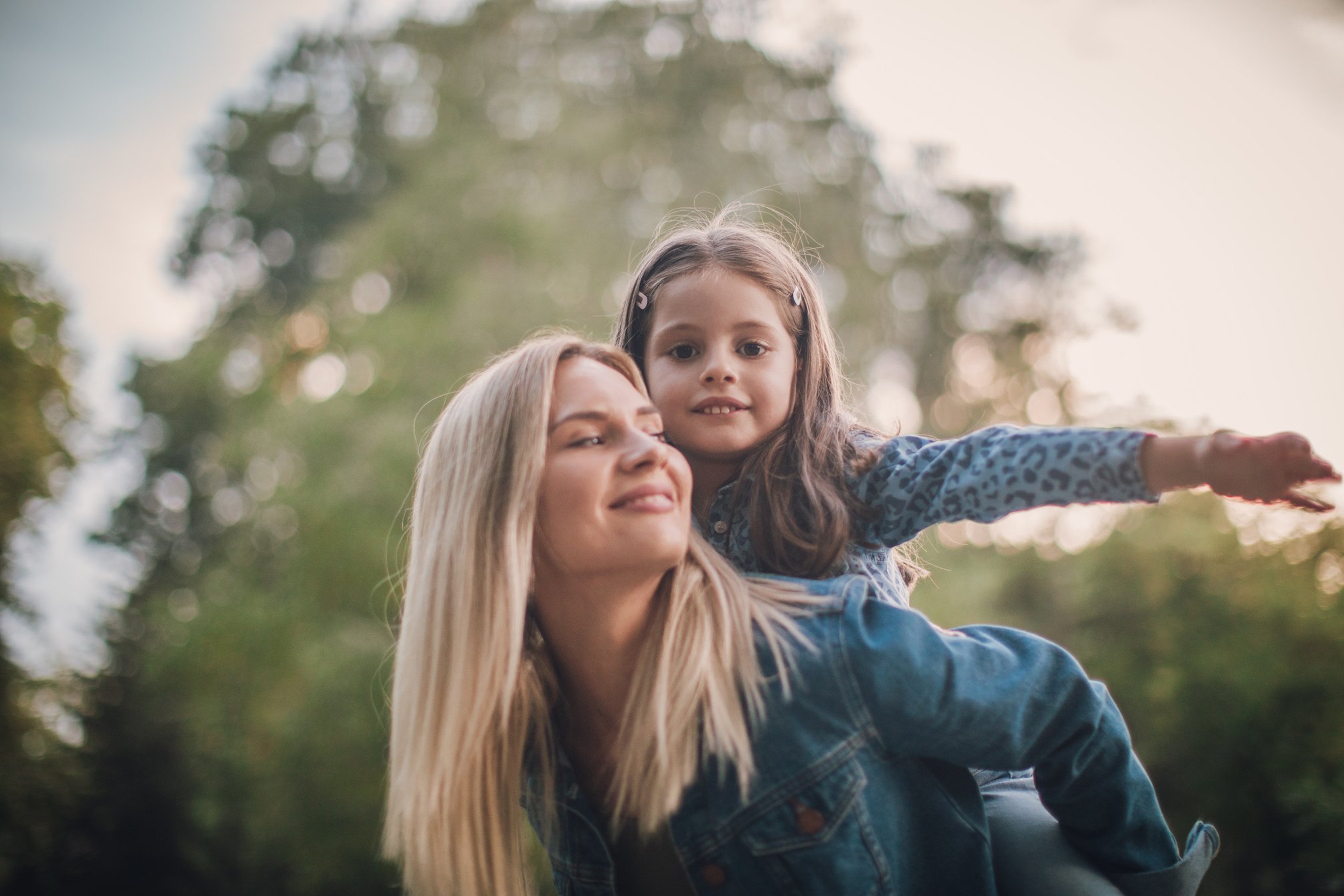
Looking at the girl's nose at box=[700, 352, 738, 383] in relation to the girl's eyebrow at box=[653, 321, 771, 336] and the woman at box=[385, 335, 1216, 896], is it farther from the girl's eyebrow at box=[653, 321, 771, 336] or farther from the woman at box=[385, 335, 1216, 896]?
the woman at box=[385, 335, 1216, 896]

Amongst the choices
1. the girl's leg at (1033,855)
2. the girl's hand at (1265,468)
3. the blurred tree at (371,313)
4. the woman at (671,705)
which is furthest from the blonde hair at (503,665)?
the blurred tree at (371,313)

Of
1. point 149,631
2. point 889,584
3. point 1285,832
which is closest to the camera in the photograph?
point 889,584

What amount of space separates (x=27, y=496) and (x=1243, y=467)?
35.0 ft

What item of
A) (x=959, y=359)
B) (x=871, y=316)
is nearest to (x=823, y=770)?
(x=871, y=316)

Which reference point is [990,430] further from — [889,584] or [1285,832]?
[1285,832]

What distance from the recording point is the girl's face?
90.5 inches

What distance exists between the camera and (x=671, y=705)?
6.09 feet

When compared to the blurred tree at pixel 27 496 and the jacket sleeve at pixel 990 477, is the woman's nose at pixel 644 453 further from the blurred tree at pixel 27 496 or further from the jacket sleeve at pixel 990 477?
the blurred tree at pixel 27 496

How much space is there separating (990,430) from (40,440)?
32.4 feet

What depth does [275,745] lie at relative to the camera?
25.8 feet

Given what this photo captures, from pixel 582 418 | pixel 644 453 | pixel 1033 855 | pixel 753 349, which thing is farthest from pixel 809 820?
pixel 753 349

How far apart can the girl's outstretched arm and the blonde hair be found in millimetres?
748

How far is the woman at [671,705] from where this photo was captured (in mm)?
1806

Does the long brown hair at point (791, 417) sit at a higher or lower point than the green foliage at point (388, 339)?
lower
